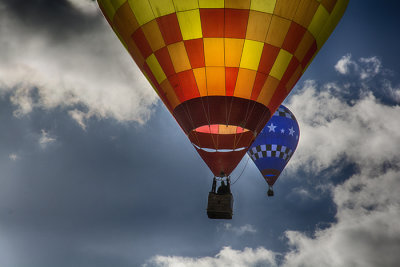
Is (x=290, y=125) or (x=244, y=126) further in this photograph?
(x=290, y=125)

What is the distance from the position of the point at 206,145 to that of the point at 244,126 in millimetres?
925

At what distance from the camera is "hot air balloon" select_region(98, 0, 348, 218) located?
743cm

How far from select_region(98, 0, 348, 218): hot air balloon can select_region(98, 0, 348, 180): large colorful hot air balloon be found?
2 cm

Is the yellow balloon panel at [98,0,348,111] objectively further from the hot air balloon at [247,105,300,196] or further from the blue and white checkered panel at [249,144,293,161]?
the blue and white checkered panel at [249,144,293,161]

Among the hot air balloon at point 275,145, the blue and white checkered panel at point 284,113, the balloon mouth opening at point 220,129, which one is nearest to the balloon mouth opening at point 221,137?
the balloon mouth opening at point 220,129

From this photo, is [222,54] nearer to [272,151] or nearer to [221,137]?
[221,137]

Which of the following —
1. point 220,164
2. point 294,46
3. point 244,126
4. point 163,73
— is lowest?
point 220,164

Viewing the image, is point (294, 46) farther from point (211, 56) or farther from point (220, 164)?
point (220, 164)

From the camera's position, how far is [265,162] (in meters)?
16.4

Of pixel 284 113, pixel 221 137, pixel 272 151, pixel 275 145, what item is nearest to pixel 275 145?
pixel 275 145

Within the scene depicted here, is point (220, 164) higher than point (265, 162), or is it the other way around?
point (265, 162)

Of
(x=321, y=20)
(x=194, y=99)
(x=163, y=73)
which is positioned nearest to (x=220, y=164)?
(x=194, y=99)

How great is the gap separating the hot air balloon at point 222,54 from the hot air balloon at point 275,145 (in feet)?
25.4

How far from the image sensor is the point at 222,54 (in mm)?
7574
